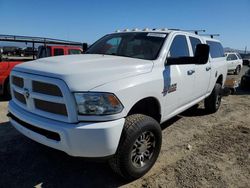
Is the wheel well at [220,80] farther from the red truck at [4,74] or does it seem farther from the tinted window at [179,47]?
the red truck at [4,74]

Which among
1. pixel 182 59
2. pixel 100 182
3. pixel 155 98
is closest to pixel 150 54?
pixel 182 59

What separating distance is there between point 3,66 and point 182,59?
18.3 feet

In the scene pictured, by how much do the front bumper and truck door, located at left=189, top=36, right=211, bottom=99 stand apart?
2644 millimetres

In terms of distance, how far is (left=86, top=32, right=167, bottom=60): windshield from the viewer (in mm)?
3998

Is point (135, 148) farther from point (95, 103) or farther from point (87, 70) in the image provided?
point (87, 70)

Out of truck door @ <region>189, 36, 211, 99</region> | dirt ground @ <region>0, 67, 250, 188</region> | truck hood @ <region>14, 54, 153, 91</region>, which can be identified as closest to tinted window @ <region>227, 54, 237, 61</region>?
truck door @ <region>189, 36, 211, 99</region>

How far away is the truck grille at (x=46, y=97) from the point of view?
2692mm

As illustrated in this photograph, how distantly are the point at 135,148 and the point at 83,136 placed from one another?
845 mm

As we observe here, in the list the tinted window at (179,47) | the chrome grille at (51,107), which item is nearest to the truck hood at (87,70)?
the chrome grille at (51,107)

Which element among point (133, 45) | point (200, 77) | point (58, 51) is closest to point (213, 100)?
point (200, 77)

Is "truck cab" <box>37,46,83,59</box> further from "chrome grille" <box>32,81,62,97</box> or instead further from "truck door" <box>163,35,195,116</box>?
"chrome grille" <box>32,81,62,97</box>

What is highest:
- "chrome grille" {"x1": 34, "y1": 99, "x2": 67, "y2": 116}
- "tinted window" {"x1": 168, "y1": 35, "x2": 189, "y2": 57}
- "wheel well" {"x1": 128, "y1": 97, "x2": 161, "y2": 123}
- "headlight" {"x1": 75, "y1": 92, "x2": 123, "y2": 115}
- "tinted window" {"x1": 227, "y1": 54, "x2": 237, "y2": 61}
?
"tinted window" {"x1": 168, "y1": 35, "x2": 189, "y2": 57}

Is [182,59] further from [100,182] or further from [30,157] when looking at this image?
[30,157]

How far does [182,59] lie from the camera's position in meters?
3.81
